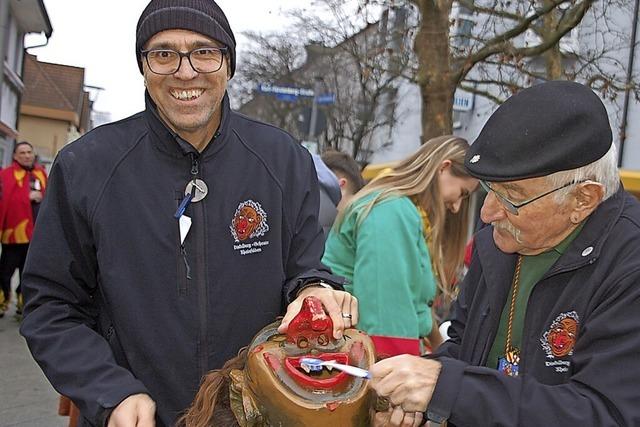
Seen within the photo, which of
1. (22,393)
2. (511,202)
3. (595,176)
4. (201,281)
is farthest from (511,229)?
(22,393)

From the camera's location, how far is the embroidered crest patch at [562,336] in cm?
169

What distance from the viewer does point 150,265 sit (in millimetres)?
1981

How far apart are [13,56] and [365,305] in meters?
20.8

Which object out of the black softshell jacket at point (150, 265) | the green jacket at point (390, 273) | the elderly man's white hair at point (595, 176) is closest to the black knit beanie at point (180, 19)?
the black softshell jacket at point (150, 265)

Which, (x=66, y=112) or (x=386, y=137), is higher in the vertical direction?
(x=66, y=112)

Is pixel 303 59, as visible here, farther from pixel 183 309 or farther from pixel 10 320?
pixel 183 309

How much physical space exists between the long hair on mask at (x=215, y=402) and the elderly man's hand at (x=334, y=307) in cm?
16

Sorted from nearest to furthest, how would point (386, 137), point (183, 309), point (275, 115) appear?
point (183, 309), point (386, 137), point (275, 115)

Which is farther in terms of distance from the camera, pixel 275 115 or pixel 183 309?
pixel 275 115

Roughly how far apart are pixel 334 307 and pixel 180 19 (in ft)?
2.90

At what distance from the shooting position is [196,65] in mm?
2018

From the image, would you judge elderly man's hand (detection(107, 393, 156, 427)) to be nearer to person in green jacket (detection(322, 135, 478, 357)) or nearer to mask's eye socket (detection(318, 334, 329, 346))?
mask's eye socket (detection(318, 334, 329, 346))

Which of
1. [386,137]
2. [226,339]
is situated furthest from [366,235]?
[386,137]

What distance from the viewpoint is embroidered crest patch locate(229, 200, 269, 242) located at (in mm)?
2055
